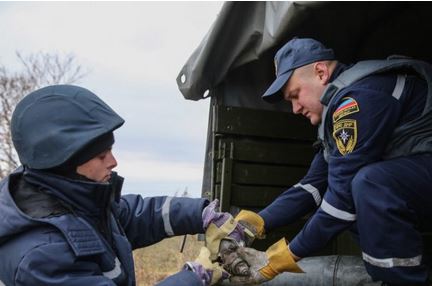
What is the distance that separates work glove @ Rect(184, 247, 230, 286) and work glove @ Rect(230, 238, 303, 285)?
0.21m

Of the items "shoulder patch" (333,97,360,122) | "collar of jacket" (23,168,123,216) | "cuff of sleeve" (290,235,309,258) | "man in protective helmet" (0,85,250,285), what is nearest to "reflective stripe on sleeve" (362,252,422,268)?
"cuff of sleeve" (290,235,309,258)

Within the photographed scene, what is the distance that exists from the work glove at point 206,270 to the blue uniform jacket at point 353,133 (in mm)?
415

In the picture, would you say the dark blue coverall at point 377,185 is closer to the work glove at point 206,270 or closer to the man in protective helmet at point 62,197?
the work glove at point 206,270

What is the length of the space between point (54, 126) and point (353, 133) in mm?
1277

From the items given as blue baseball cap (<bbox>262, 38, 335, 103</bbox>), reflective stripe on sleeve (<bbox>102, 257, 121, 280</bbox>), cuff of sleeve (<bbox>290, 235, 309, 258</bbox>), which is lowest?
cuff of sleeve (<bbox>290, 235, 309, 258</bbox>)

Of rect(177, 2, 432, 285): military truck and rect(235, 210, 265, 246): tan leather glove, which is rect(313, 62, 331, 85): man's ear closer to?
rect(177, 2, 432, 285): military truck

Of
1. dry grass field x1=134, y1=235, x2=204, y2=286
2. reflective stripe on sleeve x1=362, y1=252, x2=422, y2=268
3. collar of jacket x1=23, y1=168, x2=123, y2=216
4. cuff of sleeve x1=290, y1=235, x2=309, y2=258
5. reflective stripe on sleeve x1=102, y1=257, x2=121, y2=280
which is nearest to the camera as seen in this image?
collar of jacket x1=23, y1=168, x2=123, y2=216

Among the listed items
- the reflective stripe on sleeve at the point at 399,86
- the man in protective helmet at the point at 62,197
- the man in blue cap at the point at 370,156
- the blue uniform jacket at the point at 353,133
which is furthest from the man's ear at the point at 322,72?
the man in protective helmet at the point at 62,197

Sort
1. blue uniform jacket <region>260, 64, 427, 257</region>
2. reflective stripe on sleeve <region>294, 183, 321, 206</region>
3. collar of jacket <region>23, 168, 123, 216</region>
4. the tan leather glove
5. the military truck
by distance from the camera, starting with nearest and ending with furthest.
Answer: collar of jacket <region>23, 168, 123, 216</region> < blue uniform jacket <region>260, 64, 427, 257</region> < the tan leather glove < reflective stripe on sleeve <region>294, 183, 321, 206</region> < the military truck

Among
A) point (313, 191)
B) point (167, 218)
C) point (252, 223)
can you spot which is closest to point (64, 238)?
point (167, 218)

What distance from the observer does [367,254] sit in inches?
102

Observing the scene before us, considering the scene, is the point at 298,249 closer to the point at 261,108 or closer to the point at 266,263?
the point at 266,263

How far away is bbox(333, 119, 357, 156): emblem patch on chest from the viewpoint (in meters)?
2.66

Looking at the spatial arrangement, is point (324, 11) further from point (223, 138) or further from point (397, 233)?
point (397, 233)
